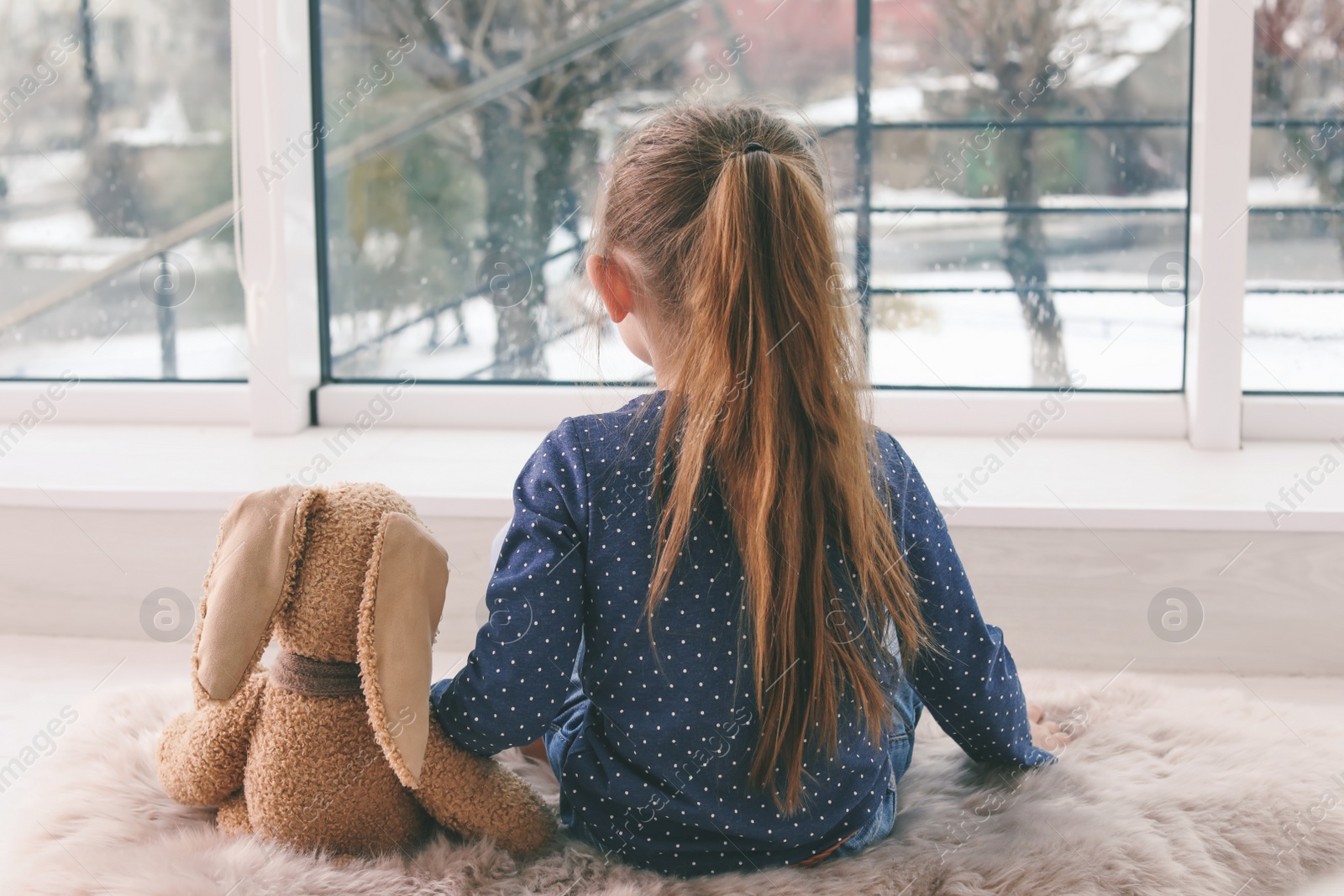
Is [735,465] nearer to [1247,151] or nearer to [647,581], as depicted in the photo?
[647,581]

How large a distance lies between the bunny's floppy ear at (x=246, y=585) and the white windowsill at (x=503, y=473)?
63 centimetres

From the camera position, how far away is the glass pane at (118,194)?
6.63 feet

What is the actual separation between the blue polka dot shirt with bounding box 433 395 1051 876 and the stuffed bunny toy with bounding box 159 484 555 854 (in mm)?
52

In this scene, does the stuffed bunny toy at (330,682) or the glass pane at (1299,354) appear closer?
the stuffed bunny toy at (330,682)

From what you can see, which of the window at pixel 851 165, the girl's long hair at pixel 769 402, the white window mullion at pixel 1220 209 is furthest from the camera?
the window at pixel 851 165

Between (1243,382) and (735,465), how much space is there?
52.5 inches

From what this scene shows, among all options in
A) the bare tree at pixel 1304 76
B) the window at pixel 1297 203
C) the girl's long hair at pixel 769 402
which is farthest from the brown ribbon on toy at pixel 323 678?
the bare tree at pixel 1304 76

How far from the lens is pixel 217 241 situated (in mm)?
2061

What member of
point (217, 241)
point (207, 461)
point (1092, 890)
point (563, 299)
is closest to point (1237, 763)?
point (1092, 890)

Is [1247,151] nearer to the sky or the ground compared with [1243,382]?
nearer to the sky

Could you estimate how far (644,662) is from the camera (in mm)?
881

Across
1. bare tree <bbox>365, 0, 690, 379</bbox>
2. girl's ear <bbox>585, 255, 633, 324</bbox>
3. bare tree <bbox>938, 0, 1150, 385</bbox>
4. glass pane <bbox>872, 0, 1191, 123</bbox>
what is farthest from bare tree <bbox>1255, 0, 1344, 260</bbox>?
girl's ear <bbox>585, 255, 633, 324</bbox>

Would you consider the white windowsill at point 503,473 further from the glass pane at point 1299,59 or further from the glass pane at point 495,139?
the glass pane at point 1299,59

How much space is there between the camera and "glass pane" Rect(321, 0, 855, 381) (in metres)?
1.90
